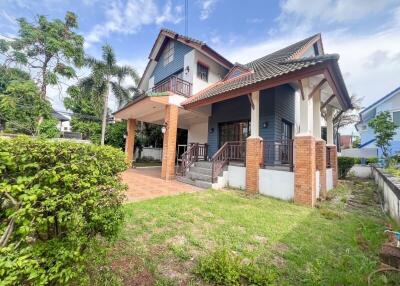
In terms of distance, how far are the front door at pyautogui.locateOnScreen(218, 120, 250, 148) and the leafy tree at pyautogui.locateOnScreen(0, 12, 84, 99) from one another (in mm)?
13974

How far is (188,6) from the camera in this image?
33.7 ft

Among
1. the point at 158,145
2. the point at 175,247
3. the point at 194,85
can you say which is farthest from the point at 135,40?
the point at 175,247

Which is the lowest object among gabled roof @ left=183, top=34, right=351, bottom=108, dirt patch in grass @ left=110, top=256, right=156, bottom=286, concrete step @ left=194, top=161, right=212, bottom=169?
dirt patch in grass @ left=110, top=256, right=156, bottom=286

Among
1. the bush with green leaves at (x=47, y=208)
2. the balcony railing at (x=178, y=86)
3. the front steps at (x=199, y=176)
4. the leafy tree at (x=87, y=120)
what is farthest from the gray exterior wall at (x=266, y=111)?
the leafy tree at (x=87, y=120)

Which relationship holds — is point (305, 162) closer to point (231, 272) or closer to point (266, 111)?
point (266, 111)

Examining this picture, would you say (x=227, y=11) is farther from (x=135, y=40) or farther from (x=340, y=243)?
(x=340, y=243)

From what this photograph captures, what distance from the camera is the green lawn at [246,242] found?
2414 millimetres

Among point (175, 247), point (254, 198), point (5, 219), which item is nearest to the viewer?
point (5, 219)

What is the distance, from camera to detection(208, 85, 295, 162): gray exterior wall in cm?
883

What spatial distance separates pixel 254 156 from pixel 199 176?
8.21ft

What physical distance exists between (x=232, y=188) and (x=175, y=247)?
5.03 m

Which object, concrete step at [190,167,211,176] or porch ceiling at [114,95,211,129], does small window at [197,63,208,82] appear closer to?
porch ceiling at [114,95,211,129]

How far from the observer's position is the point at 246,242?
326cm

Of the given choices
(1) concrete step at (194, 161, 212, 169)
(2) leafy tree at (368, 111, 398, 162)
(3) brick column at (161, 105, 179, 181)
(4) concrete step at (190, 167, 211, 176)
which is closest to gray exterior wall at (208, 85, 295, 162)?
(1) concrete step at (194, 161, 212, 169)
